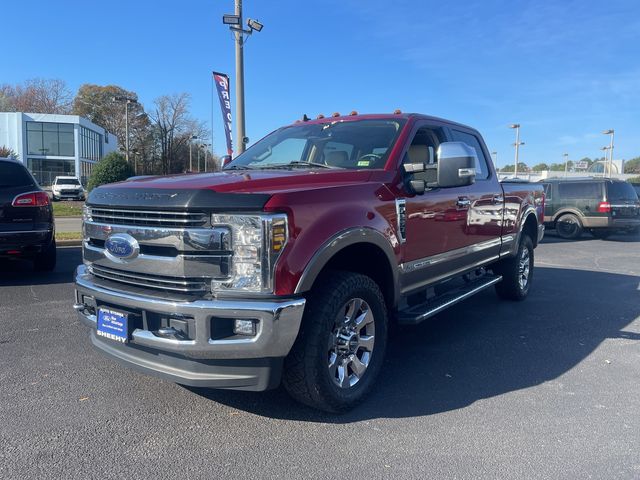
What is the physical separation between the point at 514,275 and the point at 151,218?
192 inches

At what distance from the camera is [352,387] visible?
331 cm

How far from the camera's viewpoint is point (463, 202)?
4.67 m

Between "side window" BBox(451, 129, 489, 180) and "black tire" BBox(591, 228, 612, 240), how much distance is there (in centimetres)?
1129

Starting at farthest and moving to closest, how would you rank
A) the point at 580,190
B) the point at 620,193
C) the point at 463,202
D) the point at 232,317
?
the point at 580,190 → the point at 620,193 → the point at 463,202 → the point at 232,317

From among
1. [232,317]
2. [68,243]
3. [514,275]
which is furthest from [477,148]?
[68,243]

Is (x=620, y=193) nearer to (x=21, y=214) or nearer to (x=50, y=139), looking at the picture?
(x=21, y=214)

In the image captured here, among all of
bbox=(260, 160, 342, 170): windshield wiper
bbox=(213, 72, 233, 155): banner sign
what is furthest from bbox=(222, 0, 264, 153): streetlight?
bbox=(260, 160, 342, 170): windshield wiper

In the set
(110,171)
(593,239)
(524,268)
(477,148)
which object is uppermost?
(110,171)

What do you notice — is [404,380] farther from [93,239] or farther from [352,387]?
[93,239]

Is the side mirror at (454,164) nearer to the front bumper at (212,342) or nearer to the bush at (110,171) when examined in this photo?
the front bumper at (212,342)

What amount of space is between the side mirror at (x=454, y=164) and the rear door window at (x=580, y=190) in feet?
42.6

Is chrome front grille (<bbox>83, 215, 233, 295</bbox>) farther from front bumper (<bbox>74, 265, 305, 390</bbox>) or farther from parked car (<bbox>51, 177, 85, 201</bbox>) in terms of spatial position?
parked car (<bbox>51, 177, 85, 201</bbox>)

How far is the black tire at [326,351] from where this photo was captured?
9.71 feet

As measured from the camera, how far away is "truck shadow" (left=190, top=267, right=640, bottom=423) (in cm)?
343
